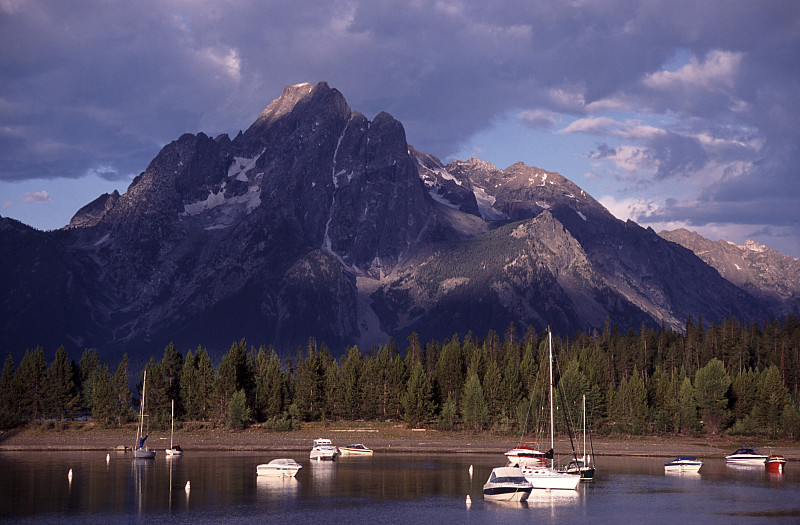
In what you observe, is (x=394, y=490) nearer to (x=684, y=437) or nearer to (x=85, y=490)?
(x=85, y=490)

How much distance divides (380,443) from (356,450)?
14234 millimetres

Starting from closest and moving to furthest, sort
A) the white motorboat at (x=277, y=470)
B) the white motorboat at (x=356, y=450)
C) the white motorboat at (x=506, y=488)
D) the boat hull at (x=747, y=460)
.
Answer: the white motorboat at (x=506, y=488), the white motorboat at (x=277, y=470), the boat hull at (x=747, y=460), the white motorboat at (x=356, y=450)

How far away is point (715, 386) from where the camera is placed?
198250 mm

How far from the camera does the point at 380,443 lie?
188875 mm

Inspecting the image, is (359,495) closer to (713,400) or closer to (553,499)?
(553,499)

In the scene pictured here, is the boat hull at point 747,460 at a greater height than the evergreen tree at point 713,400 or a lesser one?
lesser

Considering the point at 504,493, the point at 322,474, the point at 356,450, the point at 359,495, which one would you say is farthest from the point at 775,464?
the point at 359,495

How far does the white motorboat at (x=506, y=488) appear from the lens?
367ft

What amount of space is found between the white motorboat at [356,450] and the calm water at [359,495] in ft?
55.5

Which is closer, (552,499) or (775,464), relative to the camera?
(552,499)

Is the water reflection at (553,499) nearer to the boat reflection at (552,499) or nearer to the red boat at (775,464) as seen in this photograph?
the boat reflection at (552,499)

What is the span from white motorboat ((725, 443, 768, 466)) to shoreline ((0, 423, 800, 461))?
6.12 metres

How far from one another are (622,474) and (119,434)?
109827 mm

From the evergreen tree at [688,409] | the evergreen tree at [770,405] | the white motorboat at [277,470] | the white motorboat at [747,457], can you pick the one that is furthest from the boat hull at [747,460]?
the white motorboat at [277,470]
